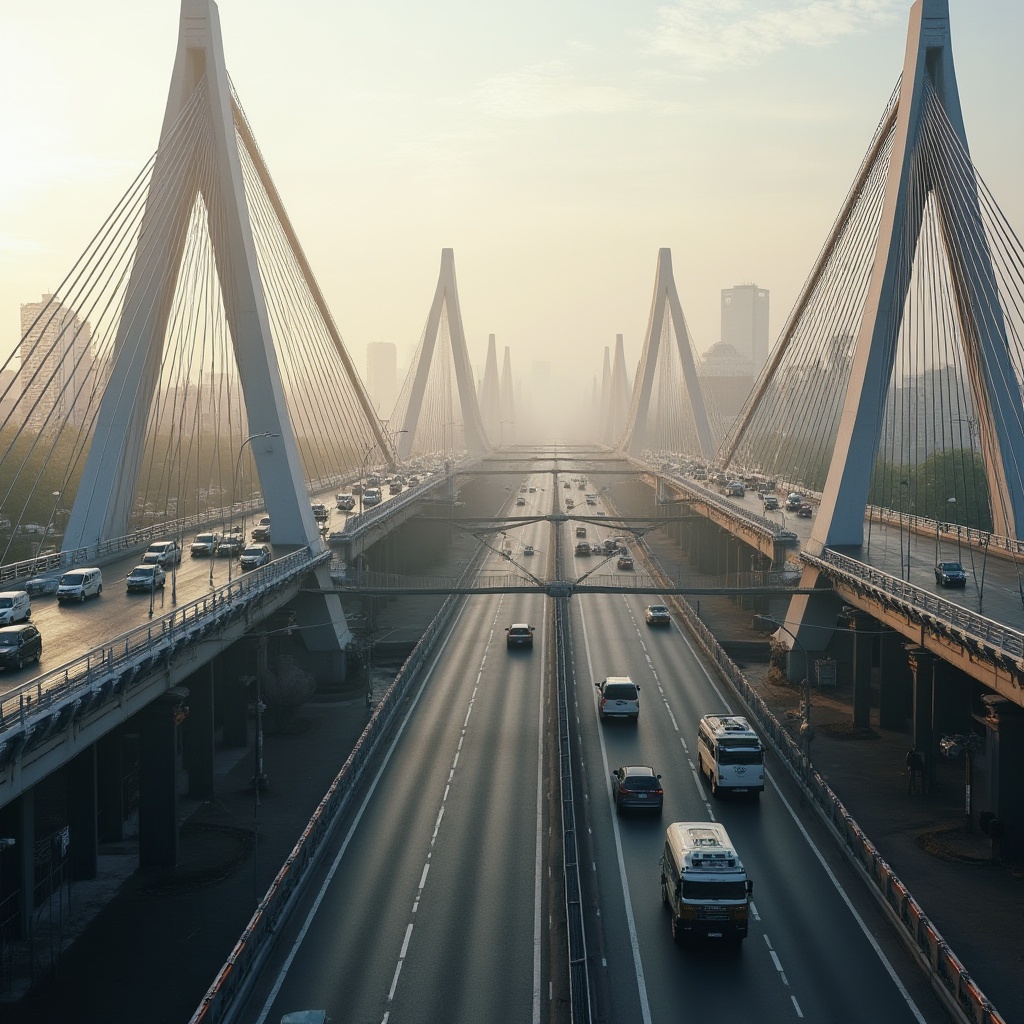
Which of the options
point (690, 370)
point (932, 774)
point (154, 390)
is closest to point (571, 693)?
point (932, 774)

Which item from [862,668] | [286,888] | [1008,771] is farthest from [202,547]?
[1008,771]

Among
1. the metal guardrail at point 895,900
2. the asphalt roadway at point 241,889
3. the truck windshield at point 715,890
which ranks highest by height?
the truck windshield at point 715,890

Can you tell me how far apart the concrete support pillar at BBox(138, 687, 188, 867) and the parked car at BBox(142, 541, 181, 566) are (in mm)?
17064

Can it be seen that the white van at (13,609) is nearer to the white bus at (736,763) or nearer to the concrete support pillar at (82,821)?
the concrete support pillar at (82,821)

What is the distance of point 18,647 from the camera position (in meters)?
30.6

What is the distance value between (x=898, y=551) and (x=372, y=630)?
28.5 meters

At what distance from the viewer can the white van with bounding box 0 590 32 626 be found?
1422 inches

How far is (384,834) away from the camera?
34375mm

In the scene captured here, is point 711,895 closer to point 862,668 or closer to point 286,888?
point 286,888

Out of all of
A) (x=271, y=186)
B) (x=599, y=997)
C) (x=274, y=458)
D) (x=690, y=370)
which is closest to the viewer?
(x=599, y=997)

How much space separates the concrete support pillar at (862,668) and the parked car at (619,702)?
875 centimetres

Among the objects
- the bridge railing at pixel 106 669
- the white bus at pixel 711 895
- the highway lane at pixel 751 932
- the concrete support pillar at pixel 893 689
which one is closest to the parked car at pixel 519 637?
the highway lane at pixel 751 932

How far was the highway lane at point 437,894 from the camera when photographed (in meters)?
24.2

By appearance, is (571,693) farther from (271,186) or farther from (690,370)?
(690,370)
